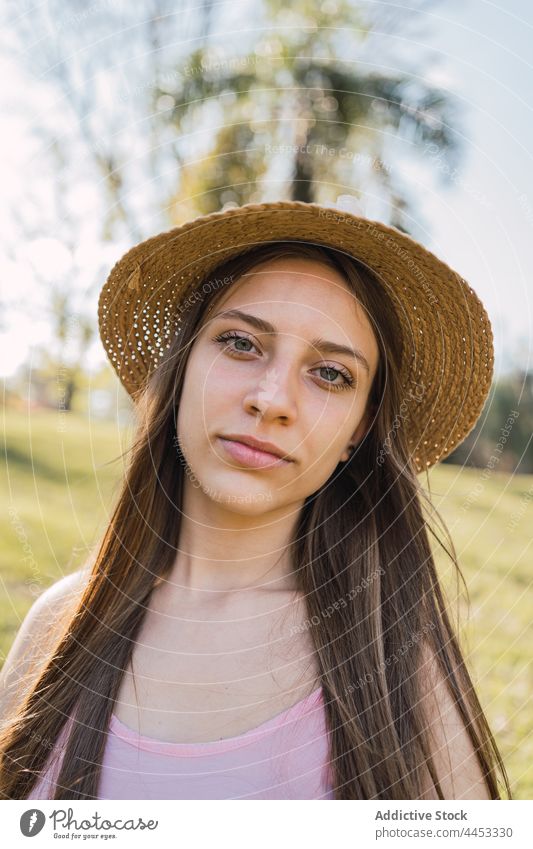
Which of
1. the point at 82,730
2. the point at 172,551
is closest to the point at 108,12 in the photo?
the point at 172,551

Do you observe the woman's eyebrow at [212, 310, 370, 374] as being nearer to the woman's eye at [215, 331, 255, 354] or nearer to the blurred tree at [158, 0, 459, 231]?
the woman's eye at [215, 331, 255, 354]

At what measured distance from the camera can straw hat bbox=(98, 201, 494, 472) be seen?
1.28m

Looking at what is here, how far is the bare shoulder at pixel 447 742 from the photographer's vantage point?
4.12ft

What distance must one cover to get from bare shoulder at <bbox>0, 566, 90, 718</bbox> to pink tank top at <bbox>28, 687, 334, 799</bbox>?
0.27 metres

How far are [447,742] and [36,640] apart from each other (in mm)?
721

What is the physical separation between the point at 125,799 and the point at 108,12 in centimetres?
426

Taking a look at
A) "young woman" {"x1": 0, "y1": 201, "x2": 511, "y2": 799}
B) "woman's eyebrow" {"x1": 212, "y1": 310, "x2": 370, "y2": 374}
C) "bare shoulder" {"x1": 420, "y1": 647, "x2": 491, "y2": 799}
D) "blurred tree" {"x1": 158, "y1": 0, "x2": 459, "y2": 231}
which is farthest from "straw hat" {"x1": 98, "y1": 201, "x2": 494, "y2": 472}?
"blurred tree" {"x1": 158, "y1": 0, "x2": 459, "y2": 231}

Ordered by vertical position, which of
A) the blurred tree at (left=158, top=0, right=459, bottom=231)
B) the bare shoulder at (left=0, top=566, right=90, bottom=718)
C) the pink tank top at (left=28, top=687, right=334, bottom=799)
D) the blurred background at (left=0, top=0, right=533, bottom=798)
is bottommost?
the pink tank top at (left=28, top=687, right=334, bottom=799)

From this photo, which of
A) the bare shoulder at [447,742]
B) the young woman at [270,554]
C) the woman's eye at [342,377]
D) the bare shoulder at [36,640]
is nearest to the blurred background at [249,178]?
the young woman at [270,554]

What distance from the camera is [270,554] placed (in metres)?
1.42

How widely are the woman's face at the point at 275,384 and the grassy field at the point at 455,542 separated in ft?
1.29

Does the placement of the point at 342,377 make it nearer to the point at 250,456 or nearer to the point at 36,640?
the point at 250,456

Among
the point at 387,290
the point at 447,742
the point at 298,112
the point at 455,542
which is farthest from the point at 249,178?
the point at 447,742

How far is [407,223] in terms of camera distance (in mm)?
4840
